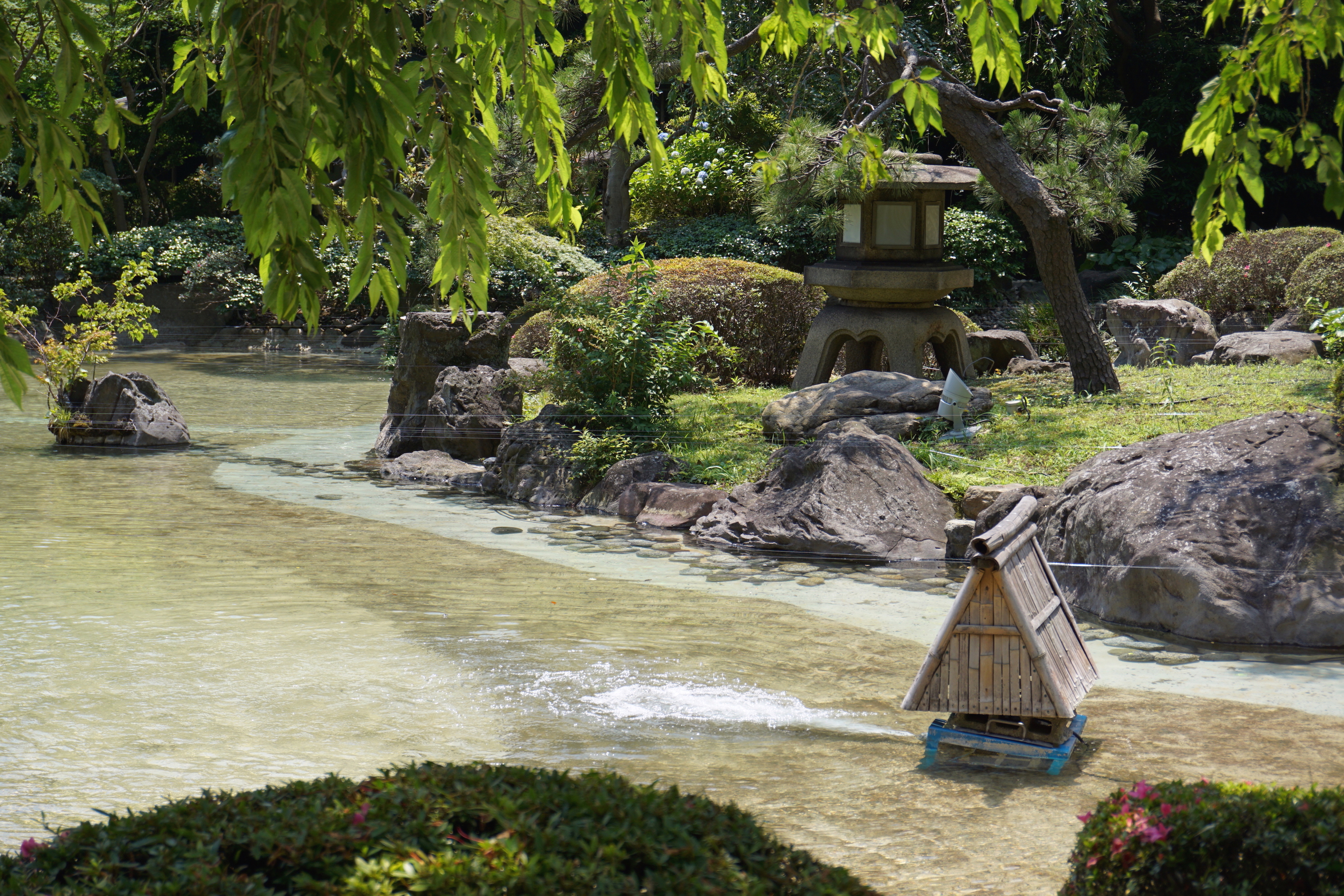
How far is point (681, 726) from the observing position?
16.5ft

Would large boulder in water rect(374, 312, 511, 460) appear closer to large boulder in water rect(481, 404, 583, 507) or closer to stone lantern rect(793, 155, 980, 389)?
large boulder in water rect(481, 404, 583, 507)

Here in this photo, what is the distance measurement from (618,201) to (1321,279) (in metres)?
11.7

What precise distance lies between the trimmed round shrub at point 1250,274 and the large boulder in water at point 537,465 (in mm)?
9081

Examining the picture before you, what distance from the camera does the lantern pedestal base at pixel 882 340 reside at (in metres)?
12.3

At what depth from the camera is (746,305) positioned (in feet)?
46.3

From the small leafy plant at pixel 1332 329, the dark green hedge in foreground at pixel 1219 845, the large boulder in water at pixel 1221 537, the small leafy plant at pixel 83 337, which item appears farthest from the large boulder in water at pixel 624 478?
the dark green hedge in foreground at pixel 1219 845

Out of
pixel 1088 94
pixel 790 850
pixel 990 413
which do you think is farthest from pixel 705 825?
pixel 1088 94

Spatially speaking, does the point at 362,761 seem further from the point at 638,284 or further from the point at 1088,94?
the point at 1088,94

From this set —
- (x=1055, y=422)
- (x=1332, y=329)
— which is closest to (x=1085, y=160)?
(x=1332, y=329)

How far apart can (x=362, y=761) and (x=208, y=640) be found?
2.00 meters

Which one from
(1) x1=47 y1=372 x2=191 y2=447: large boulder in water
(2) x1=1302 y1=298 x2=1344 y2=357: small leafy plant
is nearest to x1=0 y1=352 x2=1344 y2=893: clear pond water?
(1) x1=47 y1=372 x2=191 y2=447: large boulder in water

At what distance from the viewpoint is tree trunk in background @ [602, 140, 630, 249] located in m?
20.8

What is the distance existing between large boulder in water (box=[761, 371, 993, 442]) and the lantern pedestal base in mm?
1612

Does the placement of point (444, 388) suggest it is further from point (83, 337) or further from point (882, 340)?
point (882, 340)
